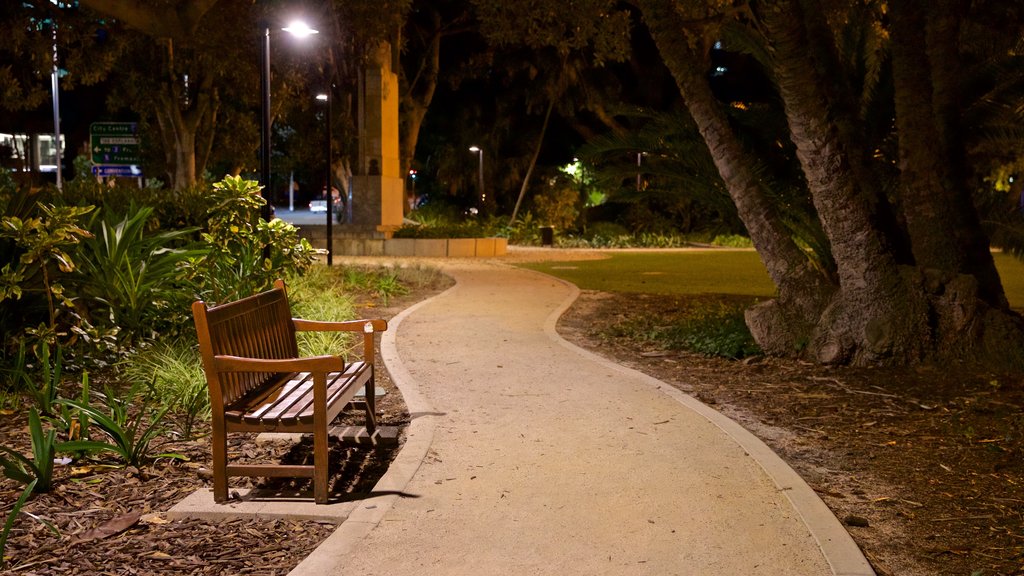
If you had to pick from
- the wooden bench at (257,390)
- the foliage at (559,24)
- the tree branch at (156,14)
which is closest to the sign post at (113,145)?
the foliage at (559,24)

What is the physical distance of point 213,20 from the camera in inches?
899

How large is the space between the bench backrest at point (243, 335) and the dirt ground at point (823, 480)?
1.96 ft

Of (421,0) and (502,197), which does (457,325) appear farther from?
(502,197)

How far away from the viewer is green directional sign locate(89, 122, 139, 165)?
3055 centimetres

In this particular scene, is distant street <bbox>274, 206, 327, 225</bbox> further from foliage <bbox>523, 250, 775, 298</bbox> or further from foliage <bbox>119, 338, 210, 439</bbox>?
foliage <bbox>119, 338, 210, 439</bbox>

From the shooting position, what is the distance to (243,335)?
5.58 metres

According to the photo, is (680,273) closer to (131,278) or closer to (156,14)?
(156,14)

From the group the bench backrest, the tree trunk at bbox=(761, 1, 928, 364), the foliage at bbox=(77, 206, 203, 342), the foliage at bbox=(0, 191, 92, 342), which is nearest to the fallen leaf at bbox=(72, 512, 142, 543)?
the bench backrest

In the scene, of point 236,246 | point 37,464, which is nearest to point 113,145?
point 236,246

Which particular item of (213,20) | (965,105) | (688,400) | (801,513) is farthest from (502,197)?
(801,513)

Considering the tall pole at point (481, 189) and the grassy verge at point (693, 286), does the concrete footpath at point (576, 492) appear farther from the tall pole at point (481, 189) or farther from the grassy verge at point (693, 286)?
the tall pole at point (481, 189)

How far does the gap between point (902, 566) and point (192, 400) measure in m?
4.81

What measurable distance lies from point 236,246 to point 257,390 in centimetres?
377

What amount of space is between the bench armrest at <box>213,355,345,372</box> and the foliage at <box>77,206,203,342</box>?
142 inches
